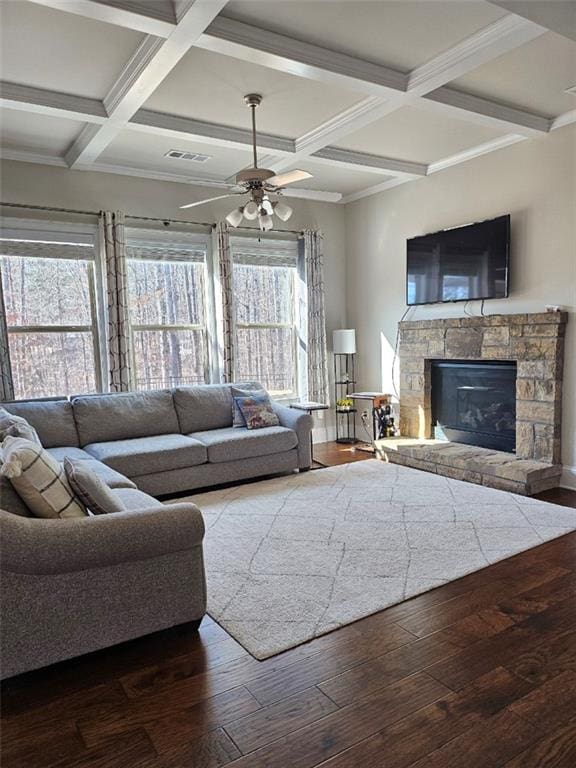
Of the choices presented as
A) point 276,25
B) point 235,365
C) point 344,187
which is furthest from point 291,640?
point 344,187

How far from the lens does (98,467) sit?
3.68m

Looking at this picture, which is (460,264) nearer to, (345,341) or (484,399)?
(484,399)

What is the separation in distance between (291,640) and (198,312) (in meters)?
4.06

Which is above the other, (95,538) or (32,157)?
(32,157)

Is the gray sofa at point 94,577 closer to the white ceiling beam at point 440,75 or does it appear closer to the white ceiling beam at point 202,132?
the white ceiling beam at point 440,75

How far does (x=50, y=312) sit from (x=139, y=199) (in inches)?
57.6

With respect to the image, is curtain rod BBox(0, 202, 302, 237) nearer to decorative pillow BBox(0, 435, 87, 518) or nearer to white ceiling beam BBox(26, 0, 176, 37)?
white ceiling beam BBox(26, 0, 176, 37)

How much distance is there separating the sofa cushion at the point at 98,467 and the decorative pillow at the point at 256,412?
145 cm

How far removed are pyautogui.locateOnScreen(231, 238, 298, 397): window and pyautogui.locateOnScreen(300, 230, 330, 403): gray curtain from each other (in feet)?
0.64

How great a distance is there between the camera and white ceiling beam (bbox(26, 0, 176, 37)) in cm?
243

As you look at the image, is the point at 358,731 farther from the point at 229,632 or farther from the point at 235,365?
the point at 235,365

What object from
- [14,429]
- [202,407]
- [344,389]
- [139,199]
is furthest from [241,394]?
[14,429]

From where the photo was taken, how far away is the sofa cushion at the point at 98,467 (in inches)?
128

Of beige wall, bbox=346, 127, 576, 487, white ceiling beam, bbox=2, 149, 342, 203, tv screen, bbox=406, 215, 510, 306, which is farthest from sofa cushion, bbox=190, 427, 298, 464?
white ceiling beam, bbox=2, 149, 342, 203
